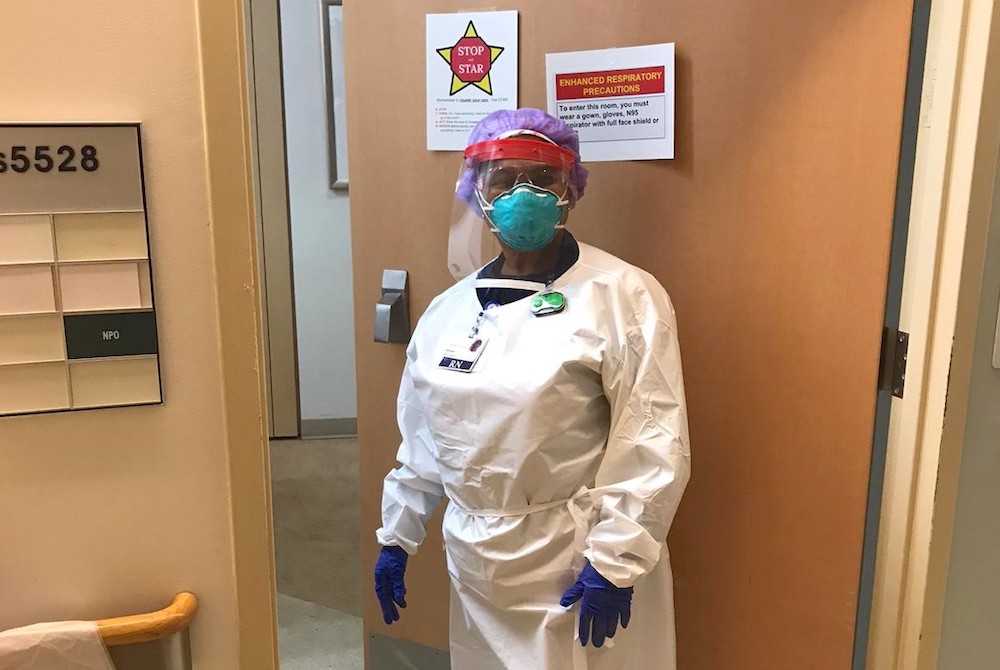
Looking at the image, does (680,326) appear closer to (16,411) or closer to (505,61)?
(505,61)

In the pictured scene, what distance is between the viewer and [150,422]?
0.89 metres

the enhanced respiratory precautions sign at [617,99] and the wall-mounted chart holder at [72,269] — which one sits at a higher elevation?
the enhanced respiratory precautions sign at [617,99]

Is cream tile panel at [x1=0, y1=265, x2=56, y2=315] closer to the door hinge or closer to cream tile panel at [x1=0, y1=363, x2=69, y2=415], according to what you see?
cream tile panel at [x1=0, y1=363, x2=69, y2=415]

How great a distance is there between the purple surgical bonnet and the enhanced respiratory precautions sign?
169 millimetres

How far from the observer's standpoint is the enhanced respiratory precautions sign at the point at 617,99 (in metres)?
1.43

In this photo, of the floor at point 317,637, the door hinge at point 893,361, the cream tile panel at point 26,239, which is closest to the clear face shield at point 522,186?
the door hinge at point 893,361

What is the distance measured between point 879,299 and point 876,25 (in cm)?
42

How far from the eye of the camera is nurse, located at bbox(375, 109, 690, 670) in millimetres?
1194

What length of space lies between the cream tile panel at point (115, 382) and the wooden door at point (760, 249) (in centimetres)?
91

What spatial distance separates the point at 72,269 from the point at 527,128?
74 cm

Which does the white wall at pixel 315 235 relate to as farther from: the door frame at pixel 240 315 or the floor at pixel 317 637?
the door frame at pixel 240 315

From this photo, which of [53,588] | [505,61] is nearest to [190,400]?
[53,588]

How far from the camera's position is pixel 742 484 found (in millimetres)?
1461

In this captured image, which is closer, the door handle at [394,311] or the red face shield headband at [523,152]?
the red face shield headband at [523,152]
